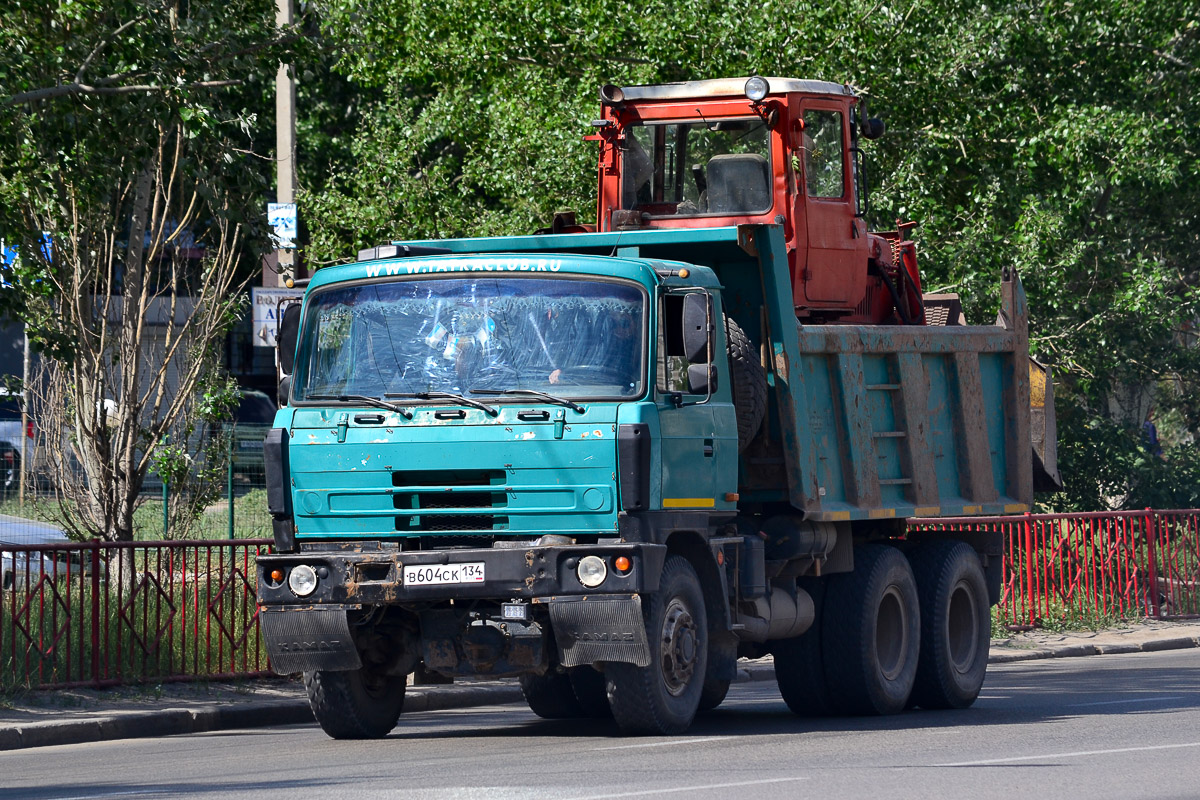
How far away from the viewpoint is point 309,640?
10.9 m

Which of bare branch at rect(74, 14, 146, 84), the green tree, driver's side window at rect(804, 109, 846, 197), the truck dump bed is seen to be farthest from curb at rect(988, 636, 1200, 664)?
bare branch at rect(74, 14, 146, 84)

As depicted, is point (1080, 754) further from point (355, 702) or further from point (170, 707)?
point (170, 707)

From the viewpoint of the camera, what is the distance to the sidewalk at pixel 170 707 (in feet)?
40.8

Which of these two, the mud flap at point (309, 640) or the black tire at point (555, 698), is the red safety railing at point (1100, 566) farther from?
the mud flap at point (309, 640)

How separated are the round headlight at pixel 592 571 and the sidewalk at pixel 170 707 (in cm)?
402

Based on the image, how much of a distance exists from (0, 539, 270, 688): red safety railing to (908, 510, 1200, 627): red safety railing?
8986 mm

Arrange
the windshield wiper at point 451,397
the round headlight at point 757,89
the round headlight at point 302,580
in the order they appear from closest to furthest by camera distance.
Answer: the windshield wiper at point 451,397 → the round headlight at point 302,580 → the round headlight at point 757,89

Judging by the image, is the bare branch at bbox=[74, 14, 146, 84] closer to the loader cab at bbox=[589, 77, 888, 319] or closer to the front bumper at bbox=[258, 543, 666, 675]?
the loader cab at bbox=[589, 77, 888, 319]

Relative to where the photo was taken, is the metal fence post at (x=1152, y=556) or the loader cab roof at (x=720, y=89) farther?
the metal fence post at (x=1152, y=556)

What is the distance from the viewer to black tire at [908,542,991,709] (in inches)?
543

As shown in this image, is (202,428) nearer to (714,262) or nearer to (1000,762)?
(714,262)

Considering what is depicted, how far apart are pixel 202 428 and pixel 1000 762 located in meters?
10.2

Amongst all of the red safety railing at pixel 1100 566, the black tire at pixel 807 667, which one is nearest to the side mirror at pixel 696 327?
the black tire at pixel 807 667

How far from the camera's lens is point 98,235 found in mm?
16625
